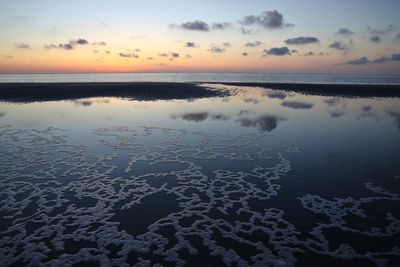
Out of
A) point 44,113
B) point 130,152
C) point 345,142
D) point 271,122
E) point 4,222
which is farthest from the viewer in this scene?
point 44,113

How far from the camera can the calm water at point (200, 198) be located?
9.48m

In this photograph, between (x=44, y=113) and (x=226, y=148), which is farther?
(x=44, y=113)

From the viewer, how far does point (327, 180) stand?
603 inches

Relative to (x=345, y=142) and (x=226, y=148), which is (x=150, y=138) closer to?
(x=226, y=148)

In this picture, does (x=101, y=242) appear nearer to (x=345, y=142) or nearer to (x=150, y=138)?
(x=150, y=138)

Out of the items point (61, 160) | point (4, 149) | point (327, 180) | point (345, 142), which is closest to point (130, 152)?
point (61, 160)

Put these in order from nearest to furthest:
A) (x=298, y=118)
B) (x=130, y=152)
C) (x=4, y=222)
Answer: (x=4, y=222) < (x=130, y=152) < (x=298, y=118)

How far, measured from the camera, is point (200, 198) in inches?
530

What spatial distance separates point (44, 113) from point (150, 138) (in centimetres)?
1988

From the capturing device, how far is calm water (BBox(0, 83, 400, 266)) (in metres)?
9.48

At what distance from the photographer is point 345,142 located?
922 inches

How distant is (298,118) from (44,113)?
29.9 meters

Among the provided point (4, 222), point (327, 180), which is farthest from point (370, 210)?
point (4, 222)

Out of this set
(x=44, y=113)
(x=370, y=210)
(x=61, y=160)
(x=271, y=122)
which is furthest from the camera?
(x=44, y=113)
